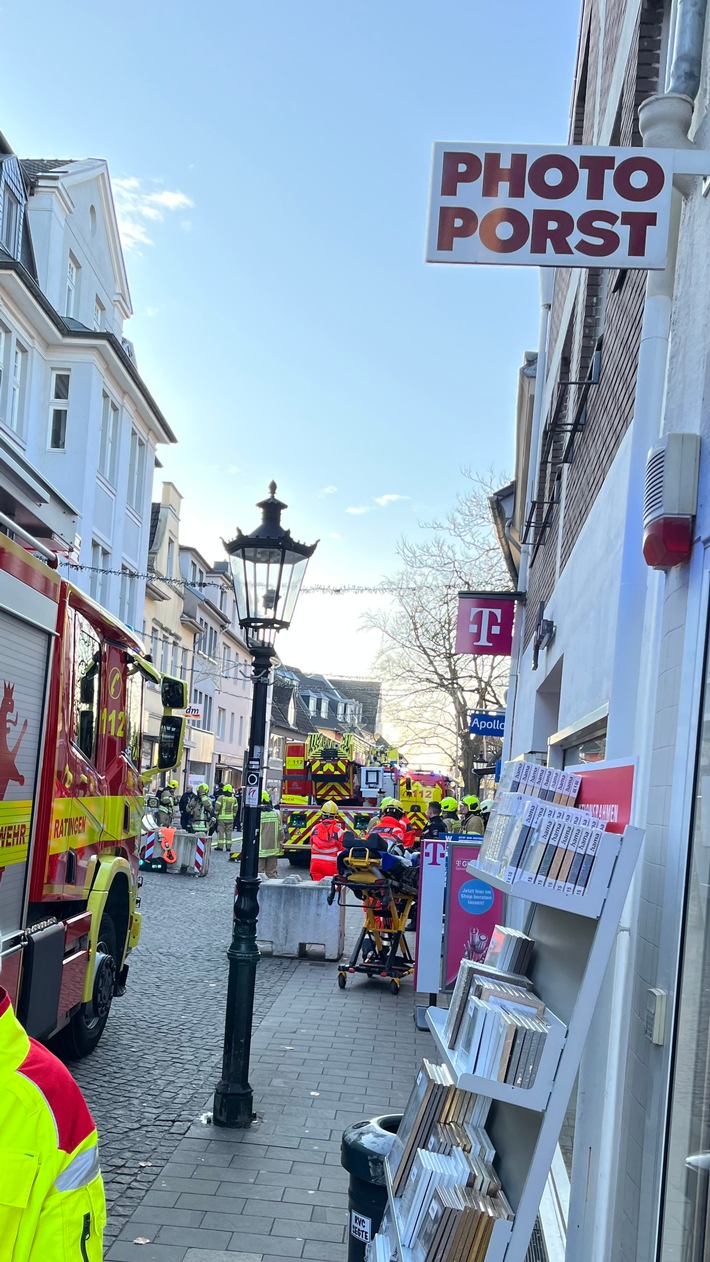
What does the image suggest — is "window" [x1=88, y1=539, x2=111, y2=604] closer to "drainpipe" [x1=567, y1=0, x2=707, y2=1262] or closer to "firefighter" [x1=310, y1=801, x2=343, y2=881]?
"firefighter" [x1=310, y1=801, x2=343, y2=881]

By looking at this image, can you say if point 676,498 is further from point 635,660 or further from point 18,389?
point 18,389

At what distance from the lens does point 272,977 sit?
36.0 ft

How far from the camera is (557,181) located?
352cm

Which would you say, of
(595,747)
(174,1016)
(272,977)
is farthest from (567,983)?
(272,977)

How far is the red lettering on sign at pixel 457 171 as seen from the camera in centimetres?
356

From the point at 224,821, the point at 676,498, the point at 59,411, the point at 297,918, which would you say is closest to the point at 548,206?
the point at 676,498

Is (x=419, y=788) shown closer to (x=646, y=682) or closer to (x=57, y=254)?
(x=57, y=254)

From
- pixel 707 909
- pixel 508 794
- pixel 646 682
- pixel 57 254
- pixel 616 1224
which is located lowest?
pixel 616 1224

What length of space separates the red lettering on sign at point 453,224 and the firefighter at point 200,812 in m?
25.4

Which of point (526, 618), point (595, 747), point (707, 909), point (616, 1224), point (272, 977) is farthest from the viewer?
point (526, 618)

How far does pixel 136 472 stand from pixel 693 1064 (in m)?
28.6

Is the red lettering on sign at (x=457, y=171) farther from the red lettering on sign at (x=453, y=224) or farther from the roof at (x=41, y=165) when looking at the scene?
the roof at (x=41, y=165)

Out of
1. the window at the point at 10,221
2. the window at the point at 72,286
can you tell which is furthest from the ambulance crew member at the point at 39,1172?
the window at the point at 72,286

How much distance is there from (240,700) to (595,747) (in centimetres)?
5396
